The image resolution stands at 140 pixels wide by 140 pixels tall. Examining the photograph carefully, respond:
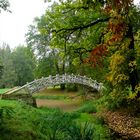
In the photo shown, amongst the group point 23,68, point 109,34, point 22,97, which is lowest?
point 22,97

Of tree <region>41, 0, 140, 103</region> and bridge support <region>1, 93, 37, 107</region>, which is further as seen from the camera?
bridge support <region>1, 93, 37, 107</region>

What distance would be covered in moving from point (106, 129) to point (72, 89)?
1605 inches

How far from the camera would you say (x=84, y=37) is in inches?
957

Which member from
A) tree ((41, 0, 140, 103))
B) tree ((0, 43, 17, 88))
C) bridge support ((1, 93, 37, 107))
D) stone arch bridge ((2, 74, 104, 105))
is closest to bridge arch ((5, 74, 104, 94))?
stone arch bridge ((2, 74, 104, 105))

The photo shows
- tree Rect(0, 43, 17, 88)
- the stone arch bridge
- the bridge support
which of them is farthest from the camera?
tree Rect(0, 43, 17, 88)

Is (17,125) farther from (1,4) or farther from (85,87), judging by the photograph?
(85,87)

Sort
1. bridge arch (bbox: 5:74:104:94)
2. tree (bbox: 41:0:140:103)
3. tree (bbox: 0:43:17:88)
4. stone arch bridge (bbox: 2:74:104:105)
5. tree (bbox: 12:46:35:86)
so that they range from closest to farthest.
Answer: tree (bbox: 41:0:140:103), stone arch bridge (bbox: 2:74:104:105), bridge arch (bbox: 5:74:104:94), tree (bbox: 0:43:17:88), tree (bbox: 12:46:35:86)

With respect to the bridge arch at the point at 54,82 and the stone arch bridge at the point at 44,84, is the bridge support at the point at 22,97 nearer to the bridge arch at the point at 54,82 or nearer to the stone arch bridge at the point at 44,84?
the stone arch bridge at the point at 44,84

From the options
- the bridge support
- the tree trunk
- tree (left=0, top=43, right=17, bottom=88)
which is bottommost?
the bridge support

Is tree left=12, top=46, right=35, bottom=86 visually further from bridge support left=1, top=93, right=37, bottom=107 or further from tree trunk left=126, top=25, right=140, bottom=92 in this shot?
tree trunk left=126, top=25, right=140, bottom=92

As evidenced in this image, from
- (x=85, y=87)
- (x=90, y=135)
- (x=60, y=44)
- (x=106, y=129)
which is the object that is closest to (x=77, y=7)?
(x=60, y=44)

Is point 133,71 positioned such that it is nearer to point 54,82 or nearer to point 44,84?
point 44,84

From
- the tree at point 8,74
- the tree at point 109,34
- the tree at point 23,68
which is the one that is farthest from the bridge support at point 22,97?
the tree at point 23,68

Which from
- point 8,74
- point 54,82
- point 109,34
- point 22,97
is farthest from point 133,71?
point 8,74
